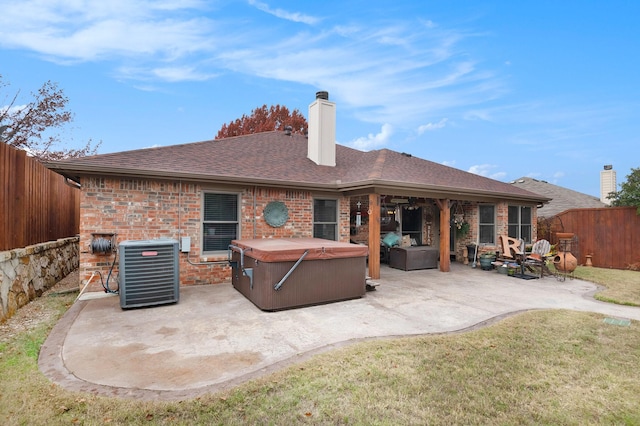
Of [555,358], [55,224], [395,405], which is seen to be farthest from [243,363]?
[55,224]

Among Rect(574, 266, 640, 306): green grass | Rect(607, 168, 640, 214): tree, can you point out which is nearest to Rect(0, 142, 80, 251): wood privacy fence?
Rect(574, 266, 640, 306): green grass

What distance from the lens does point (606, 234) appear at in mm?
11047

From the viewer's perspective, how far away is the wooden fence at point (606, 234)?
415 inches

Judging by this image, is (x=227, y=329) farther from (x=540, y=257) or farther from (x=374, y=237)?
(x=540, y=257)

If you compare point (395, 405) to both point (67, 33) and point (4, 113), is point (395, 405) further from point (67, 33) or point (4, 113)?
point (4, 113)

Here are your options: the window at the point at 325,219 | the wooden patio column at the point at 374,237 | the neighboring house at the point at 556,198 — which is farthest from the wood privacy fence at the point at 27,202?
the neighboring house at the point at 556,198

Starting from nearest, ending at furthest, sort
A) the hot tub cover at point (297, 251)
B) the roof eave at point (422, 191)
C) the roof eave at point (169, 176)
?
1. the hot tub cover at point (297, 251)
2. the roof eave at point (169, 176)
3. the roof eave at point (422, 191)

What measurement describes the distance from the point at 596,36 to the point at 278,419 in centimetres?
1296

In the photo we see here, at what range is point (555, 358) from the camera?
140 inches

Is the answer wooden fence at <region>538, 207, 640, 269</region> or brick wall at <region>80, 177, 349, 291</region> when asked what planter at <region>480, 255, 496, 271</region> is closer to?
wooden fence at <region>538, 207, 640, 269</region>

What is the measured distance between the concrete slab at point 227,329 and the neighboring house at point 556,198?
11312mm

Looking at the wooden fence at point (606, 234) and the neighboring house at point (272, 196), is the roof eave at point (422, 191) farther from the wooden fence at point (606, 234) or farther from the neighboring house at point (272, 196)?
the wooden fence at point (606, 234)

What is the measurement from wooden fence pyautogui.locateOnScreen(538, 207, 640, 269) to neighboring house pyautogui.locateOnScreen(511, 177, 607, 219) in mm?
4299

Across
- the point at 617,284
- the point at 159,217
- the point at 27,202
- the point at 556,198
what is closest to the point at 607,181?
the point at 556,198
